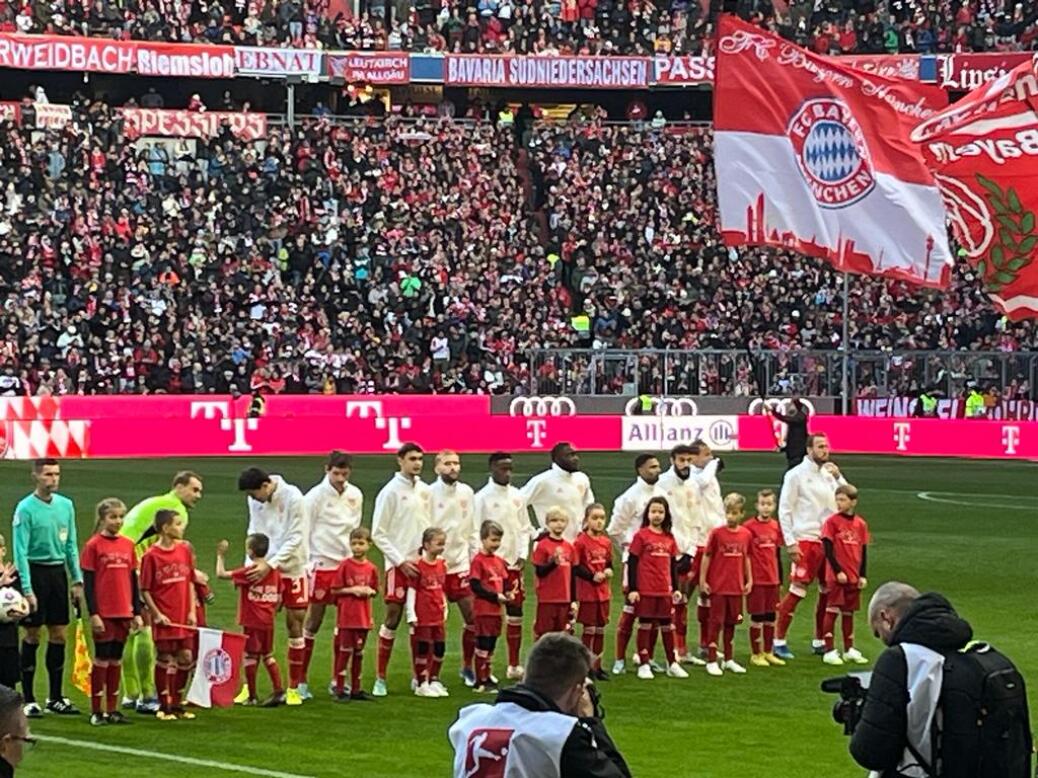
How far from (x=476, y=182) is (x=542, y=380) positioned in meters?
9.92

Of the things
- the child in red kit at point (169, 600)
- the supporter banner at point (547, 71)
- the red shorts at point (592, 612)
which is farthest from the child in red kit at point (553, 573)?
the supporter banner at point (547, 71)

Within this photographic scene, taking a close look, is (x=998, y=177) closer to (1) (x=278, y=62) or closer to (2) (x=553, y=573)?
(2) (x=553, y=573)

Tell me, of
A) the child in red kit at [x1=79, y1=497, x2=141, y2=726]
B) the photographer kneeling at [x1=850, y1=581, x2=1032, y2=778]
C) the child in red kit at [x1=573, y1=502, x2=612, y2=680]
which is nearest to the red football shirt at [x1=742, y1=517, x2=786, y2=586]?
the child in red kit at [x1=573, y1=502, x2=612, y2=680]

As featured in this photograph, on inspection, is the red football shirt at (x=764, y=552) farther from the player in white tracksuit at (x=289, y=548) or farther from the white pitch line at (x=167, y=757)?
the white pitch line at (x=167, y=757)

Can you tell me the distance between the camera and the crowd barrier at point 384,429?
4844cm

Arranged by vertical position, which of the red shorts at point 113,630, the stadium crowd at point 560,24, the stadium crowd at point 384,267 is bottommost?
the red shorts at point 113,630

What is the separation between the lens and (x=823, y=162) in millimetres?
43531

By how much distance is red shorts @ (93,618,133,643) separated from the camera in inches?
690

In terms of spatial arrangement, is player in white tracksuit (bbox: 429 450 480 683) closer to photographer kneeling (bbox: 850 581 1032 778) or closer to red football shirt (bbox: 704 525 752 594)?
red football shirt (bbox: 704 525 752 594)

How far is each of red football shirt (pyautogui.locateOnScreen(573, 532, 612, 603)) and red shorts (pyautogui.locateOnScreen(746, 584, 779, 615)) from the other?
5.97 feet

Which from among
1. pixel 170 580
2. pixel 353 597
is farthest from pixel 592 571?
pixel 170 580

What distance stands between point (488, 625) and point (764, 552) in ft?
9.96

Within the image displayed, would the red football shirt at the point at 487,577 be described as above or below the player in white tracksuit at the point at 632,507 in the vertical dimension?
below

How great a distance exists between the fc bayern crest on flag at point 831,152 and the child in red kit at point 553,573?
23.7 metres
